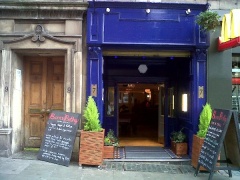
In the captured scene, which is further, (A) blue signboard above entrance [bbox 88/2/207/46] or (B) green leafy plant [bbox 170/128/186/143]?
(B) green leafy plant [bbox 170/128/186/143]

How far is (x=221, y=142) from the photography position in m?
5.60

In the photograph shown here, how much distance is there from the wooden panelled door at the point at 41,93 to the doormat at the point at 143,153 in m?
2.32

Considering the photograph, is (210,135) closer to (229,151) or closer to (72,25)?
(229,151)

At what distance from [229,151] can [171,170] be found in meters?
1.50

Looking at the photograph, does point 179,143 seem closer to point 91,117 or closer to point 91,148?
point 91,148

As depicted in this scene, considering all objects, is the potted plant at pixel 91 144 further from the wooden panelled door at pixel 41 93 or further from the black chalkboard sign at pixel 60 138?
the wooden panelled door at pixel 41 93

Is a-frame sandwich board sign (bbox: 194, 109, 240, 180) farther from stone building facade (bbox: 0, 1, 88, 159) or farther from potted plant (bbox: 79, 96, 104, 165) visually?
stone building facade (bbox: 0, 1, 88, 159)

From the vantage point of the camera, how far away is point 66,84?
7281 millimetres

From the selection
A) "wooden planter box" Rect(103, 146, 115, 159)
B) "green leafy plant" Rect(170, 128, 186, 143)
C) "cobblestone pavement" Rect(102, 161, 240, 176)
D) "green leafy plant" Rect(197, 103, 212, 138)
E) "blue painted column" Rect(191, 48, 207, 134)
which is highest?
"blue painted column" Rect(191, 48, 207, 134)

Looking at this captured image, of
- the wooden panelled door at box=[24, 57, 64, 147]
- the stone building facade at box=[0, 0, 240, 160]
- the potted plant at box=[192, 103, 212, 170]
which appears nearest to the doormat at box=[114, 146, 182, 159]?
the potted plant at box=[192, 103, 212, 170]

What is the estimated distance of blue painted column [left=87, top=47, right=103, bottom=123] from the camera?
23.9 ft

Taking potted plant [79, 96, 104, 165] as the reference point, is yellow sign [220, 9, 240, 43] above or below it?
above

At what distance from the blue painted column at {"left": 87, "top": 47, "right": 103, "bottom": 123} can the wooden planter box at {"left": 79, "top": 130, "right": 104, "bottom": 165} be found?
0.78m

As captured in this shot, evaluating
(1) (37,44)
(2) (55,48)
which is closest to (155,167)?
(2) (55,48)
